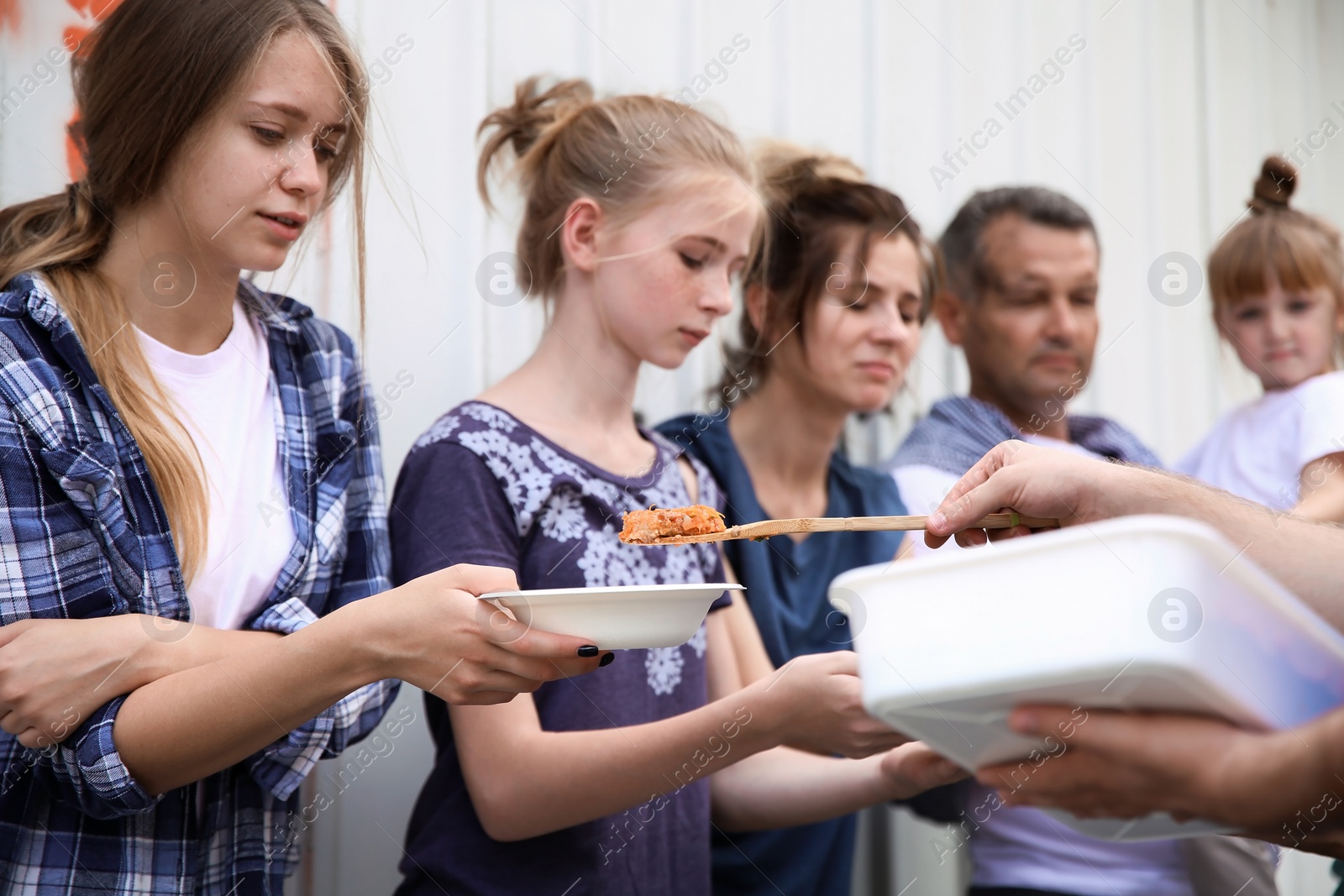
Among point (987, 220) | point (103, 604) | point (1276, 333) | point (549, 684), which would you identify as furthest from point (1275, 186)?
point (103, 604)

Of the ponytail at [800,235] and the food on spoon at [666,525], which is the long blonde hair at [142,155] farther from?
the ponytail at [800,235]

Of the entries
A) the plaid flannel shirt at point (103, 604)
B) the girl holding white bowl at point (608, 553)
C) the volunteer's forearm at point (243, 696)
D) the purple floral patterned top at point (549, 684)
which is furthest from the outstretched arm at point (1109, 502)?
the plaid flannel shirt at point (103, 604)

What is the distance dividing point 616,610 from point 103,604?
0.54m

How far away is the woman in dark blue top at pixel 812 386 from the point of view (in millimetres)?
1801

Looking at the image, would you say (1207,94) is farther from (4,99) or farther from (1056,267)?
(4,99)

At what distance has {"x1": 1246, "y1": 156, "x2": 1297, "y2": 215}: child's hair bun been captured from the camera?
2.35m

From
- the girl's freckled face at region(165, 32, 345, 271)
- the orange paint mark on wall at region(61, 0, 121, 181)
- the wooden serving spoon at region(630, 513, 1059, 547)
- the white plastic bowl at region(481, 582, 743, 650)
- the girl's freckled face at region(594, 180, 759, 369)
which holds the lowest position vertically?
the white plastic bowl at region(481, 582, 743, 650)

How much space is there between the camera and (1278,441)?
215 cm

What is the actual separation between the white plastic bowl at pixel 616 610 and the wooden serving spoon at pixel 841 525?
0.46 ft

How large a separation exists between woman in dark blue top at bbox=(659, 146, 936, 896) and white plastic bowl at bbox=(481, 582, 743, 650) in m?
0.78

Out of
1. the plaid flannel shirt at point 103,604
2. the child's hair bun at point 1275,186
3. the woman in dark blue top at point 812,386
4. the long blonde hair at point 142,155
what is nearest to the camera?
the plaid flannel shirt at point 103,604

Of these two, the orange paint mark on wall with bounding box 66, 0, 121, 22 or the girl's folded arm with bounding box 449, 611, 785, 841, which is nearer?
the girl's folded arm with bounding box 449, 611, 785, 841

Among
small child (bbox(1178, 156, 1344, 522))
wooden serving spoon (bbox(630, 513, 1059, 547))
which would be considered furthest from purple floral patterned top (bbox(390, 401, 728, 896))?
small child (bbox(1178, 156, 1344, 522))

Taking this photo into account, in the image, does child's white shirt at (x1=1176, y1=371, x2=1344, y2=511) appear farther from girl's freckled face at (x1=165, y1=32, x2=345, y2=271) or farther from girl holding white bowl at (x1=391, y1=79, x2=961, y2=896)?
girl's freckled face at (x1=165, y1=32, x2=345, y2=271)
